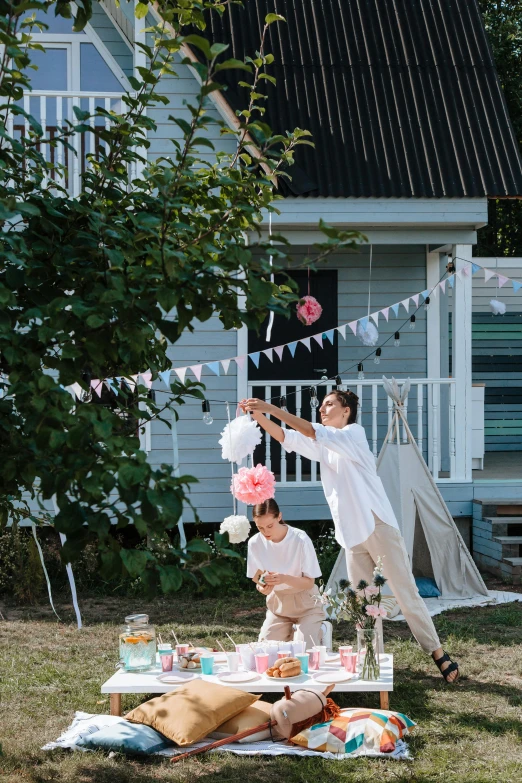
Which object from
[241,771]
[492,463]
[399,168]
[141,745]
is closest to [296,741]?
[241,771]

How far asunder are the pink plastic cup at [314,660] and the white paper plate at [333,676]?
3.9 inches

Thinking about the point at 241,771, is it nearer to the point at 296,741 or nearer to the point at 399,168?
the point at 296,741

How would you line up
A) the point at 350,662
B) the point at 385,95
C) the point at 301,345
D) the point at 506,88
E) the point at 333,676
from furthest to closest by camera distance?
the point at 506,88
the point at 301,345
the point at 385,95
the point at 350,662
the point at 333,676

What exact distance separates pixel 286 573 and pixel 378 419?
5507 mm

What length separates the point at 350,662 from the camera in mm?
5391

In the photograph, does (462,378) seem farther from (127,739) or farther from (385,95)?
(127,739)

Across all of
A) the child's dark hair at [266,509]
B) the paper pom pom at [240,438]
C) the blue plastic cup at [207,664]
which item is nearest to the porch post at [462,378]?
the child's dark hair at [266,509]

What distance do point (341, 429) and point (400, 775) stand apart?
2059 millimetres

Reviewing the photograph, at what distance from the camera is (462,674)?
20.8 ft

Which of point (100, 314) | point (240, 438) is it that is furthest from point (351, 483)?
point (100, 314)

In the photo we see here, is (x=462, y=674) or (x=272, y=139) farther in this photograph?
(x=462, y=674)

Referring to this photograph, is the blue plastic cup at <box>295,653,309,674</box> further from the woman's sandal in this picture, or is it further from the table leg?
the woman's sandal

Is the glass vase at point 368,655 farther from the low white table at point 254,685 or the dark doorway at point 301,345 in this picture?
the dark doorway at point 301,345

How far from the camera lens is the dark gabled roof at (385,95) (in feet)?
32.7
